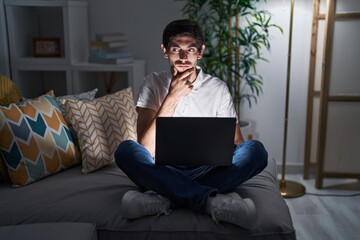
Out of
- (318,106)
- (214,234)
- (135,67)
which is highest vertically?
(135,67)

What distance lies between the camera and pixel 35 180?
6.19 feet

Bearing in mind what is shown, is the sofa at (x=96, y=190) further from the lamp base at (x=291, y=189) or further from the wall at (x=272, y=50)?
the wall at (x=272, y=50)

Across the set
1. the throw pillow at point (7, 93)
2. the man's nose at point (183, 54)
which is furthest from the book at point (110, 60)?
the man's nose at point (183, 54)

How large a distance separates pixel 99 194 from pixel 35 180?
0.35 metres

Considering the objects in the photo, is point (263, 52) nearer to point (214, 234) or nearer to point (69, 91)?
point (69, 91)

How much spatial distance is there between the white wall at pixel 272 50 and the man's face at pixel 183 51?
1.19 metres

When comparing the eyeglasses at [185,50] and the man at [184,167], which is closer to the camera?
the man at [184,167]

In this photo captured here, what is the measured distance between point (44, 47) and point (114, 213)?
65.6 inches

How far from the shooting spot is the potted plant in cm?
268

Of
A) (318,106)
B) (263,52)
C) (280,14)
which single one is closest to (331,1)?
(280,14)

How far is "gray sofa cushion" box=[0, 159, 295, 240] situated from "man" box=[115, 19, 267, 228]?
4 cm

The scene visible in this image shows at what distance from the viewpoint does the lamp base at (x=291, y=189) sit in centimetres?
274

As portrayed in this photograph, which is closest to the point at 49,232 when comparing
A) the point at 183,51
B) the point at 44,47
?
the point at 183,51

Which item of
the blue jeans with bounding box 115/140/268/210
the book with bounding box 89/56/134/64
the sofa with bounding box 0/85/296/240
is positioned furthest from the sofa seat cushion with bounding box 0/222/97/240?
the book with bounding box 89/56/134/64
